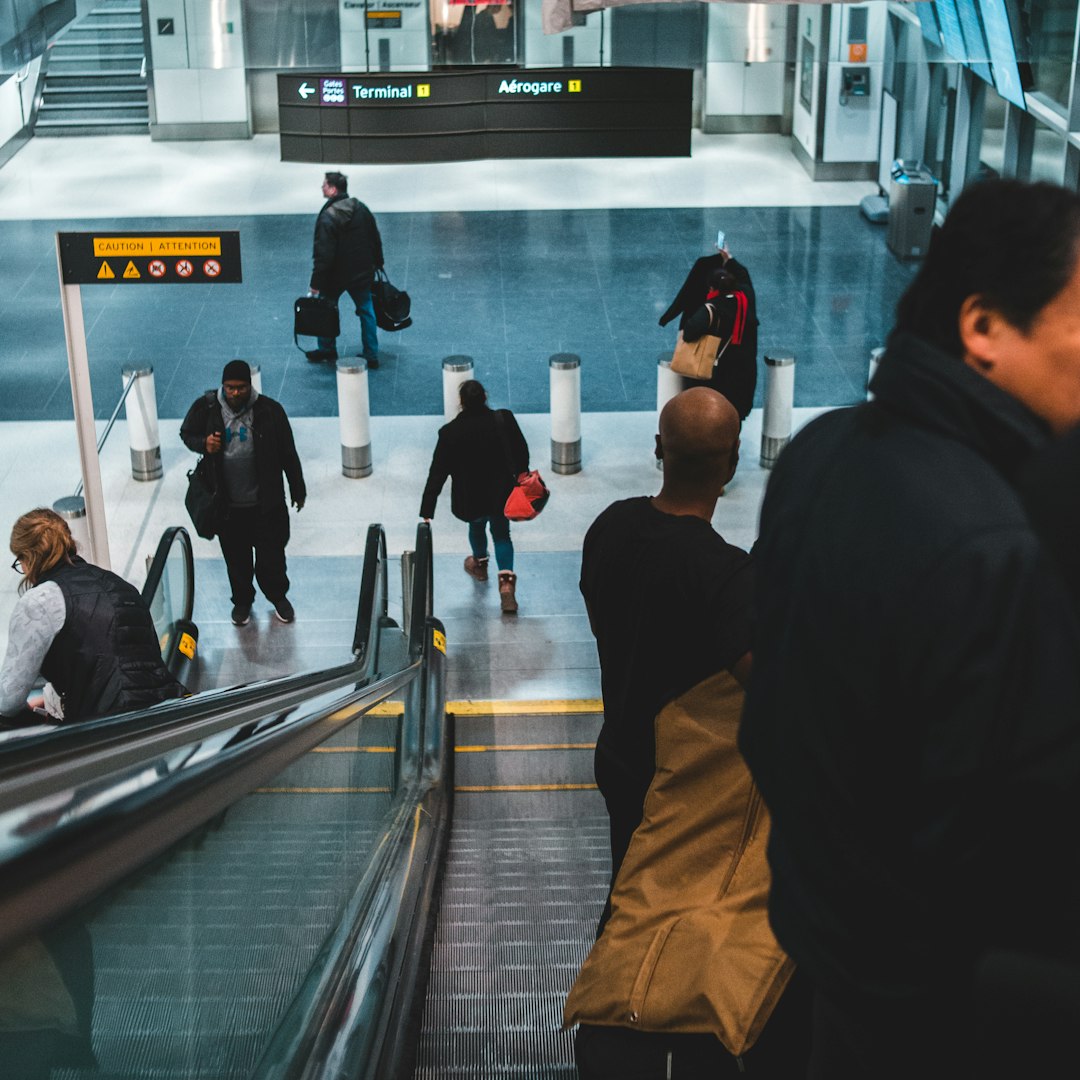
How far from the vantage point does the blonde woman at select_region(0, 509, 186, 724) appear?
5117mm

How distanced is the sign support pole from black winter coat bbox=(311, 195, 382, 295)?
4668mm

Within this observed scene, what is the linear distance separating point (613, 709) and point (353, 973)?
91 centimetres

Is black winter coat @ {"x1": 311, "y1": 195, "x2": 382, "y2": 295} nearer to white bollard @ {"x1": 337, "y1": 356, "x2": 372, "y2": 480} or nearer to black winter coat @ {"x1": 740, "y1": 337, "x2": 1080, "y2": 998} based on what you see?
white bollard @ {"x1": 337, "y1": 356, "x2": 372, "y2": 480}

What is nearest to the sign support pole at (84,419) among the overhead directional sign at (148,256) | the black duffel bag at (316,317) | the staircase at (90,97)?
the overhead directional sign at (148,256)

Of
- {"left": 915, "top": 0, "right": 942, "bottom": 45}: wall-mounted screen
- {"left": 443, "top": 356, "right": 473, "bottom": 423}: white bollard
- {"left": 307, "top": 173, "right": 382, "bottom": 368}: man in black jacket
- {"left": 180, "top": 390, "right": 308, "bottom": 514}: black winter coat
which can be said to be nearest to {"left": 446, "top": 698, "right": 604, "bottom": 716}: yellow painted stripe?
{"left": 180, "top": 390, "right": 308, "bottom": 514}: black winter coat

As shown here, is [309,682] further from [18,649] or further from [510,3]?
[510,3]

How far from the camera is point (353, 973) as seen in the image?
12.2 feet

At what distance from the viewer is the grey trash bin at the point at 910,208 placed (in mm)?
16516

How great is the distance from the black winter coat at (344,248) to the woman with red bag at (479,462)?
4784mm

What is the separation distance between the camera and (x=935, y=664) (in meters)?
1.53

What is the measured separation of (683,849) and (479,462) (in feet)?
17.9

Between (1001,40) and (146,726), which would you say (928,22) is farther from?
(146,726)

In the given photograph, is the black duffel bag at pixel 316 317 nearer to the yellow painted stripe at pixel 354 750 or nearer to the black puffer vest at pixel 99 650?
the yellow painted stripe at pixel 354 750

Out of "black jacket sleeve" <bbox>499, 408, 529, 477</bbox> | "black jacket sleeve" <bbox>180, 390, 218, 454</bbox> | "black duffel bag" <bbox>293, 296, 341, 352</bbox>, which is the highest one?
"black jacket sleeve" <bbox>180, 390, 218, 454</bbox>
